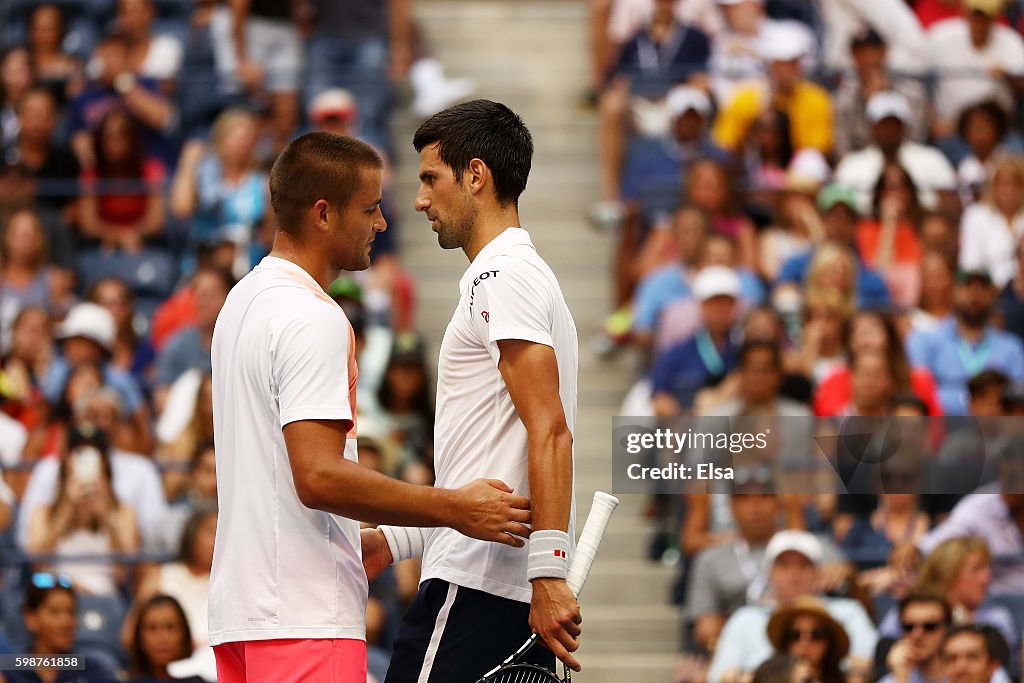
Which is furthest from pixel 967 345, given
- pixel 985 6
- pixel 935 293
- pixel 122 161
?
pixel 122 161

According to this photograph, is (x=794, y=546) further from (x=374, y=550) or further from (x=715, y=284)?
(x=374, y=550)

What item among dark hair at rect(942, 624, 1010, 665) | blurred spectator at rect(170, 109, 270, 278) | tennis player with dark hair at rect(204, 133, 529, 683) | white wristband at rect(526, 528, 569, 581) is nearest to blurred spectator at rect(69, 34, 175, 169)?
blurred spectator at rect(170, 109, 270, 278)

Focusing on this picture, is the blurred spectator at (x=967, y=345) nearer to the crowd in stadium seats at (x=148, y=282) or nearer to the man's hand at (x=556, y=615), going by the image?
the crowd in stadium seats at (x=148, y=282)

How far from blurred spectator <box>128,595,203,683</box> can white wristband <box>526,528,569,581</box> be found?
11.1ft

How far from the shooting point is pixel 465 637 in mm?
4168

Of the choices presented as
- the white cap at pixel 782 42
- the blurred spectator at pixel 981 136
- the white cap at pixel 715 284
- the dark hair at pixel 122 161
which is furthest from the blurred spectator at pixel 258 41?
the blurred spectator at pixel 981 136

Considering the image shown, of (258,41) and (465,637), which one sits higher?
(258,41)

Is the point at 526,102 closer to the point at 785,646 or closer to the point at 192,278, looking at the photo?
the point at 192,278

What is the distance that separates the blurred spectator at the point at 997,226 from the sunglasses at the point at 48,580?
214 inches

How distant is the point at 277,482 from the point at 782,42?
27.7 ft

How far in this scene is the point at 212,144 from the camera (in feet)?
37.2

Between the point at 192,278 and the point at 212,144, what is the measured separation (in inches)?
52.9

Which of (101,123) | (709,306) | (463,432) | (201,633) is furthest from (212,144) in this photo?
(463,432)

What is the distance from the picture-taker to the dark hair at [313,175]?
409 cm
